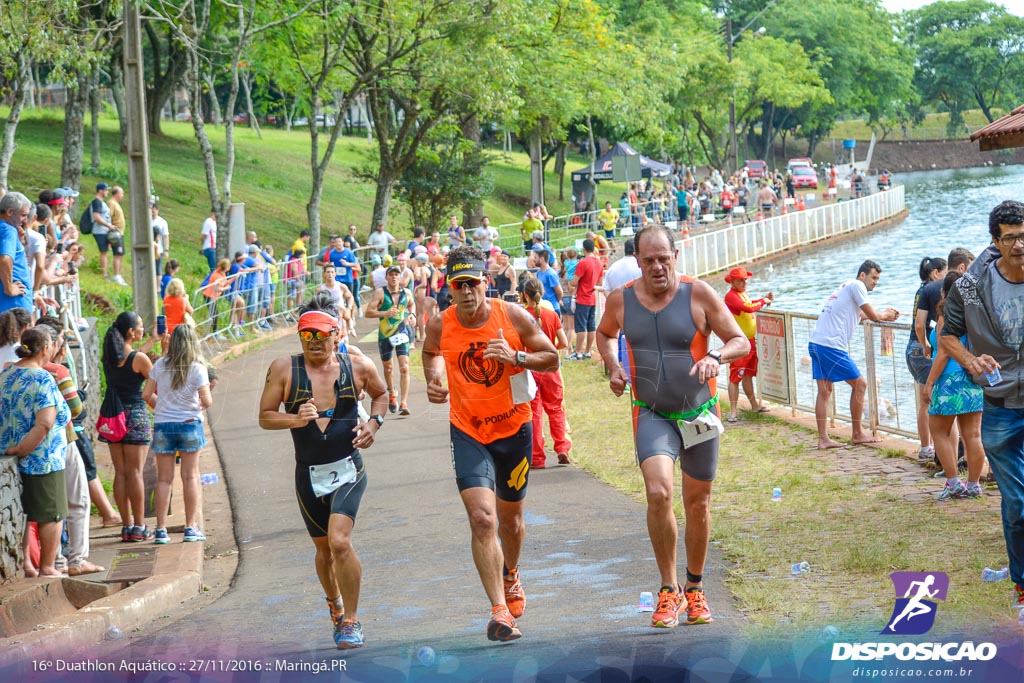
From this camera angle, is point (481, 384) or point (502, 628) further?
point (481, 384)

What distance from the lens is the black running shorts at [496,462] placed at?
7137 millimetres

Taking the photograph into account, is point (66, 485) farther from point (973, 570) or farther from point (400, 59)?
point (400, 59)

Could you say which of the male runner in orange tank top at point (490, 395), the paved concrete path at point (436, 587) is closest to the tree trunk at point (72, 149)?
the paved concrete path at point (436, 587)

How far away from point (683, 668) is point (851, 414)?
8009 millimetres

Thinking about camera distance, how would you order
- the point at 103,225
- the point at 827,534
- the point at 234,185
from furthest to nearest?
the point at 234,185, the point at 103,225, the point at 827,534

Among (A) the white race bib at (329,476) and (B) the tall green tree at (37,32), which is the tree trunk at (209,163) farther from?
(A) the white race bib at (329,476)

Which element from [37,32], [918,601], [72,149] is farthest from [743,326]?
[72,149]

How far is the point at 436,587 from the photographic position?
8781 millimetres

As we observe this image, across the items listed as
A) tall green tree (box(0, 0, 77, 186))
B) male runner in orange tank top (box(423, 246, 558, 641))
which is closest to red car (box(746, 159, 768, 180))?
tall green tree (box(0, 0, 77, 186))

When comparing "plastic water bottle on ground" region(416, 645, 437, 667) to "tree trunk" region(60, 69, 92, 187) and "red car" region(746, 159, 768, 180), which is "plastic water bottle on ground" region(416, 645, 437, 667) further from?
"red car" region(746, 159, 768, 180)

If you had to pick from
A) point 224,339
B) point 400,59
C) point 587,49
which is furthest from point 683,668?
point 587,49

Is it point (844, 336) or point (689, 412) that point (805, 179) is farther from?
point (689, 412)

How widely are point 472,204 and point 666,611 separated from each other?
3504 centimetres

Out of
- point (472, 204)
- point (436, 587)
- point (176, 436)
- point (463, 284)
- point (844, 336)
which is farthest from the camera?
point (472, 204)
